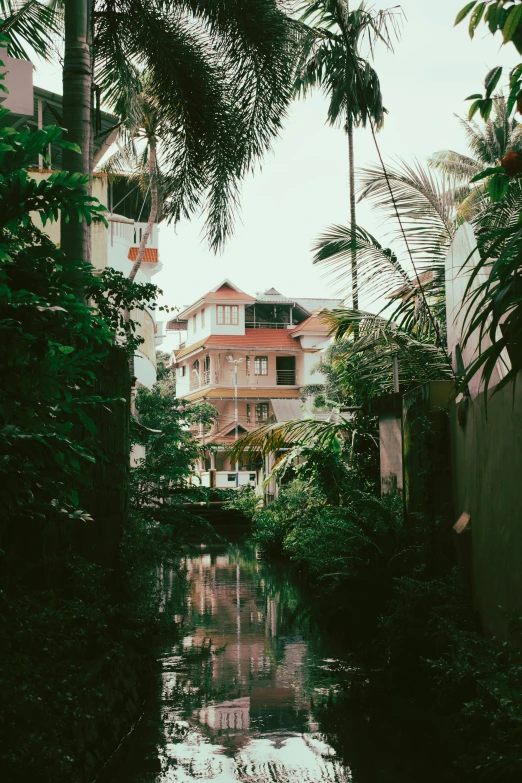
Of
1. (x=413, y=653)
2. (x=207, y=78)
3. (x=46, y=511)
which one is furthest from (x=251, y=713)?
(x=207, y=78)

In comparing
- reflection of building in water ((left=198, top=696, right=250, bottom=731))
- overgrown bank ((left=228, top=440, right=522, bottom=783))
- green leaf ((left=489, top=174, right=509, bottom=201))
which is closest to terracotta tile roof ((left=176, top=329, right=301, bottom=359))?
overgrown bank ((left=228, top=440, right=522, bottom=783))

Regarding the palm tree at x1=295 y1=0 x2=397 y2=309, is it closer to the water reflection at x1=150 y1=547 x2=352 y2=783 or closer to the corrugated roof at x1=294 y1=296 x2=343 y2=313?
the water reflection at x1=150 y1=547 x2=352 y2=783

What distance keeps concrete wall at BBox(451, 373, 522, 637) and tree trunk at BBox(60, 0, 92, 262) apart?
412 cm

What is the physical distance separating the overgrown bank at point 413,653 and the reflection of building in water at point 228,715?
2.08 ft

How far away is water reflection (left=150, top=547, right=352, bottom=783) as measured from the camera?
5582mm

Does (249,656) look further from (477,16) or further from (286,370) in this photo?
(286,370)

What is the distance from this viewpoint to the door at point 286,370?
5041 centimetres

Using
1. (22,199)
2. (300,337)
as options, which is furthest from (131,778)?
(300,337)

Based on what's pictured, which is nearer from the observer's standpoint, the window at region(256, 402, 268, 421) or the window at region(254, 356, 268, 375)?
the window at region(256, 402, 268, 421)

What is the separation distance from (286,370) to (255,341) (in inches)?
101

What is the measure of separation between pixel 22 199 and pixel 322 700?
492 cm

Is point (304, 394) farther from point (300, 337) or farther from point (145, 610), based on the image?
point (145, 610)

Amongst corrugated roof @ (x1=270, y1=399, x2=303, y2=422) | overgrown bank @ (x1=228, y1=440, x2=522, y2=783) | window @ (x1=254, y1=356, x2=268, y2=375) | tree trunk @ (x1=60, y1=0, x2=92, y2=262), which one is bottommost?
overgrown bank @ (x1=228, y1=440, x2=522, y2=783)

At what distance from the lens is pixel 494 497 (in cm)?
675
